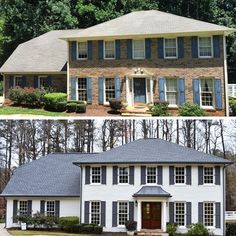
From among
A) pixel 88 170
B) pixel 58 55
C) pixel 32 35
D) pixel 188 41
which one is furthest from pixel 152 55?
pixel 32 35

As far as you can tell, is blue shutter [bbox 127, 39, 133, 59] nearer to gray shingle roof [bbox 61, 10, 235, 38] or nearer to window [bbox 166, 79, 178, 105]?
gray shingle roof [bbox 61, 10, 235, 38]

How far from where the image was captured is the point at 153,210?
11055 millimetres

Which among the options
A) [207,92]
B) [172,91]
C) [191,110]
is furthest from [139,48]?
[191,110]

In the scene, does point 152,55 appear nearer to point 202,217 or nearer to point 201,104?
point 201,104

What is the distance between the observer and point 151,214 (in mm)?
11023

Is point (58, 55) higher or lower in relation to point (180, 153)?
higher

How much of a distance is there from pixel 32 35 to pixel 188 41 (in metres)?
12.7

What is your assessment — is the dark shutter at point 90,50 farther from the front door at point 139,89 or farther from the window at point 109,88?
the front door at point 139,89

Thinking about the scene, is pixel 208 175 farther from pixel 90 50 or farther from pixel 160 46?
pixel 90 50

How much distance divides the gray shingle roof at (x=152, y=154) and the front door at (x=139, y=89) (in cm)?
822

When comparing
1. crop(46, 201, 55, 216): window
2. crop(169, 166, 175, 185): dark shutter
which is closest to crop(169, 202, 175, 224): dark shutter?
crop(169, 166, 175, 185): dark shutter


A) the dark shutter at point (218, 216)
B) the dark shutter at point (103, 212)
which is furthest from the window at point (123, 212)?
the dark shutter at point (218, 216)

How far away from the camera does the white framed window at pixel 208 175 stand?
10695mm

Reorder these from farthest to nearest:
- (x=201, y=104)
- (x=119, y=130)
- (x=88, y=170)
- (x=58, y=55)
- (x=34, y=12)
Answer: (x=34, y=12)
(x=58, y=55)
(x=201, y=104)
(x=88, y=170)
(x=119, y=130)
